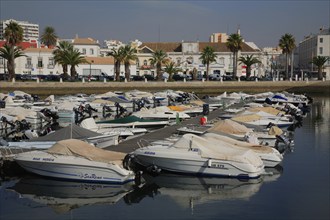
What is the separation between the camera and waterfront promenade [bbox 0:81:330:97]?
9438cm

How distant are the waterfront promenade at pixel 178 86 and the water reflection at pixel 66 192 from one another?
7032 cm

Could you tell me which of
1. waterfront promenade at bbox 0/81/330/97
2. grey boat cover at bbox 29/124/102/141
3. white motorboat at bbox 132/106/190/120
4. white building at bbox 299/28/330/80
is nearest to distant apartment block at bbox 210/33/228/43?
white building at bbox 299/28/330/80

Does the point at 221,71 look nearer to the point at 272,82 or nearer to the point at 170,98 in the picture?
Answer: the point at 272,82

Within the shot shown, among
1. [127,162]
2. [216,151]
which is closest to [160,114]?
[216,151]

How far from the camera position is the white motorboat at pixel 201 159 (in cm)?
2472

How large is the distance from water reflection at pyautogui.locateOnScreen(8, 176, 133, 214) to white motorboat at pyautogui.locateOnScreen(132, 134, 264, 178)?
2226 mm

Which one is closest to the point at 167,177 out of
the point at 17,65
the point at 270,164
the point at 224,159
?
the point at 224,159

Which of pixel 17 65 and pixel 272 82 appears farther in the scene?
pixel 17 65

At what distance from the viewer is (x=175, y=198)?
22828 mm

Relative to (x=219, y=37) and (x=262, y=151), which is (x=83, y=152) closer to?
(x=262, y=151)

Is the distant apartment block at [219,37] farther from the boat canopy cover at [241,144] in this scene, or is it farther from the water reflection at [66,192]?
the water reflection at [66,192]

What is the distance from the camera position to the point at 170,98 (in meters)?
72.4

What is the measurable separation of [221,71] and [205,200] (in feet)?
347

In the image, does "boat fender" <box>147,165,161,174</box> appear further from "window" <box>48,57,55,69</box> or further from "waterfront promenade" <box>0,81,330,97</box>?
"window" <box>48,57,55,69</box>
